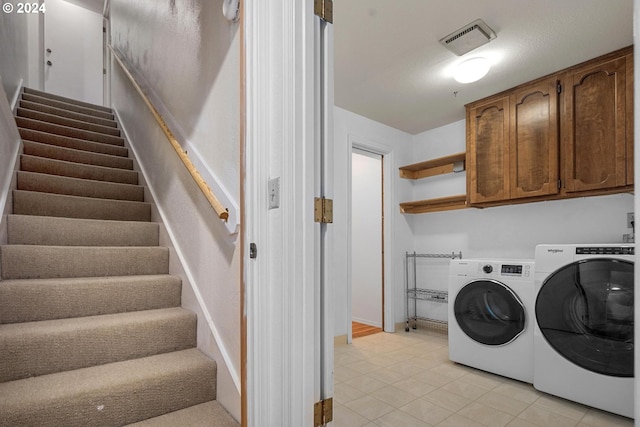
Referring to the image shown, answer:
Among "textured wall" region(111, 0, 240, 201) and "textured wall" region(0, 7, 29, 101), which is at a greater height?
"textured wall" region(0, 7, 29, 101)

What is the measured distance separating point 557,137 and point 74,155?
392cm

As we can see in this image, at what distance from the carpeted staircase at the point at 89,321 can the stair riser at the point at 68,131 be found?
49cm

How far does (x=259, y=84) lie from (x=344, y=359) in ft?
7.90

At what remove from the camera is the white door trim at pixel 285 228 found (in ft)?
3.52

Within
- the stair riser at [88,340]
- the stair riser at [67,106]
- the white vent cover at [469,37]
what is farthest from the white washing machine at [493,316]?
the stair riser at [67,106]

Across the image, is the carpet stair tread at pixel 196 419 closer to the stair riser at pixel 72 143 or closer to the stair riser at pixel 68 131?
the stair riser at pixel 72 143

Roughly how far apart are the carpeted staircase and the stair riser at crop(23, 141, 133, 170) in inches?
1.8

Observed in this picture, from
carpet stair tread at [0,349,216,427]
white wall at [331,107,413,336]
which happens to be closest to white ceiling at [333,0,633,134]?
white wall at [331,107,413,336]

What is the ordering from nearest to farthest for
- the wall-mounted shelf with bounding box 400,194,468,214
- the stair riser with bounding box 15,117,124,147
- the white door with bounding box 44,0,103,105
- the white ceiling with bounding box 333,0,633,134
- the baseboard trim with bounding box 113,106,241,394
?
the baseboard trim with bounding box 113,106,241,394 < the white ceiling with bounding box 333,0,633,134 < the stair riser with bounding box 15,117,124,147 < the wall-mounted shelf with bounding box 400,194,468,214 < the white door with bounding box 44,0,103,105

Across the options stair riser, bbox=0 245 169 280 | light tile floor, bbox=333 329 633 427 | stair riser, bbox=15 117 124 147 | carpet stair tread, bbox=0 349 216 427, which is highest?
stair riser, bbox=15 117 124 147

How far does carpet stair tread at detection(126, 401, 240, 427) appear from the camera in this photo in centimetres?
132

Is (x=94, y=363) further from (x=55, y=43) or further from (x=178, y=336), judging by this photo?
(x=55, y=43)

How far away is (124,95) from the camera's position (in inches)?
146

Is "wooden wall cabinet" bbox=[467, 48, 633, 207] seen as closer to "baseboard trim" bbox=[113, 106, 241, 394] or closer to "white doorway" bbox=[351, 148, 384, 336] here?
"white doorway" bbox=[351, 148, 384, 336]
